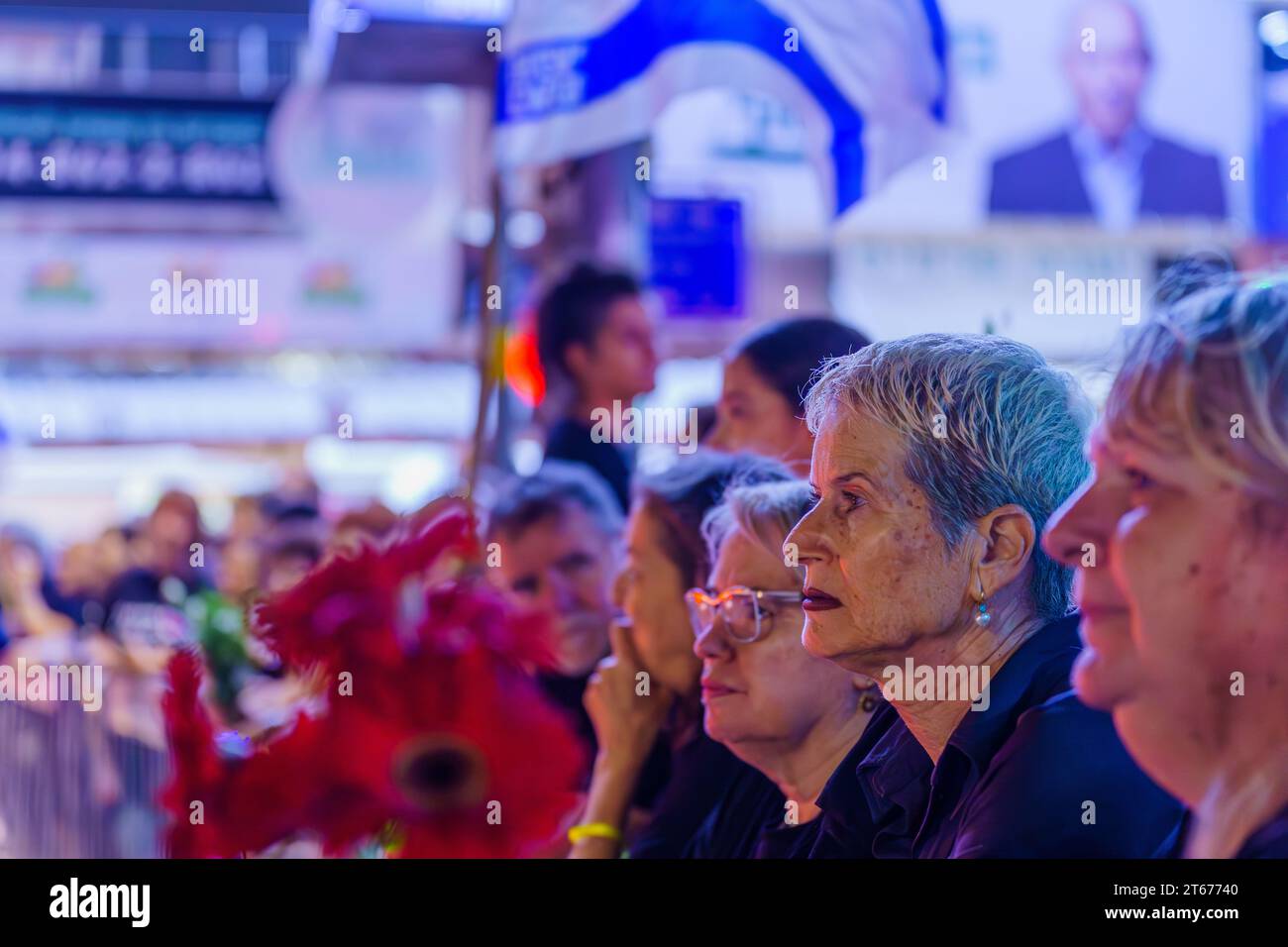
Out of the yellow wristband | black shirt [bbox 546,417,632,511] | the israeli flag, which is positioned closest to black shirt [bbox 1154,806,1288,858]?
the yellow wristband

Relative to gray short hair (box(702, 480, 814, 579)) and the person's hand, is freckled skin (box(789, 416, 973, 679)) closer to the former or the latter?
gray short hair (box(702, 480, 814, 579))

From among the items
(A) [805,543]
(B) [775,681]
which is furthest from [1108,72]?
(A) [805,543]

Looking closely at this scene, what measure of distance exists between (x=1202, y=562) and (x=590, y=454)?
6.33ft

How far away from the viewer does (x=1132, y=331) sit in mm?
1480

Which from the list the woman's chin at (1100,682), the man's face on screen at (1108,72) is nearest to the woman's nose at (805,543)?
the woman's chin at (1100,682)

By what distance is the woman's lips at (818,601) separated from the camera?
1704mm

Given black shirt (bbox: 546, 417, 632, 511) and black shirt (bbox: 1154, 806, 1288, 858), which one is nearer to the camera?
black shirt (bbox: 1154, 806, 1288, 858)

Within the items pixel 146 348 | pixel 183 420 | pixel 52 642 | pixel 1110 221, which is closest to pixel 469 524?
pixel 52 642

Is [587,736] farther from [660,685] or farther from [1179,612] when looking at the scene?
[1179,612]

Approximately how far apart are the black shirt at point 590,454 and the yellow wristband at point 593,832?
1017 mm

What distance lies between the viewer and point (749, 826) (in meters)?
2.04

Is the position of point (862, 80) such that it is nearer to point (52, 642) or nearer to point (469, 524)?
point (469, 524)

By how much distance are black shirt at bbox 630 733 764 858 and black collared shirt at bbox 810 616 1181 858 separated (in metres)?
0.37

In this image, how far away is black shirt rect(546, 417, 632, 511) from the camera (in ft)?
10.5
